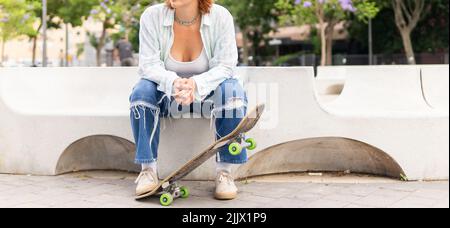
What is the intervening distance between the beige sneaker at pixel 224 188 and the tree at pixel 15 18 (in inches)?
799

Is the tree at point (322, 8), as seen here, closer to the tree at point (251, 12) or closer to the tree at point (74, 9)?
the tree at point (251, 12)

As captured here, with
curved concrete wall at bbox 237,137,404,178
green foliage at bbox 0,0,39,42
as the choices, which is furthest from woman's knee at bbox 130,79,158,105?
green foliage at bbox 0,0,39,42

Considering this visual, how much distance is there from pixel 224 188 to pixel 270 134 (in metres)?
0.75

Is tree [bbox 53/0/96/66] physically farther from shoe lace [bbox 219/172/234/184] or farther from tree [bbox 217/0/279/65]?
shoe lace [bbox 219/172/234/184]

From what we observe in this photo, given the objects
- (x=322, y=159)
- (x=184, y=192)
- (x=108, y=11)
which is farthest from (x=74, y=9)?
(x=184, y=192)

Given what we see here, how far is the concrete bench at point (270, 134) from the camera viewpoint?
4.12 m

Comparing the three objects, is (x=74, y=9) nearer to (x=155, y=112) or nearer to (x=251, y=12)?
(x=251, y=12)

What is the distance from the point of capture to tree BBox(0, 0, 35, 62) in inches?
877

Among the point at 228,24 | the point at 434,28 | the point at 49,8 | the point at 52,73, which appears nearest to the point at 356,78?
the point at 228,24

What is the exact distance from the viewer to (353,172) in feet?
14.8

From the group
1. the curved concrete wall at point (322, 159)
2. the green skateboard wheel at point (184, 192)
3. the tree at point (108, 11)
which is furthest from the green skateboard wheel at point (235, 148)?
the tree at point (108, 11)

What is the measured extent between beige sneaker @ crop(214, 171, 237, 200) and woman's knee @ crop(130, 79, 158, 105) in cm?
69

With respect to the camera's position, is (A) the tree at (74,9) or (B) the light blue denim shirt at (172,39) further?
(A) the tree at (74,9)

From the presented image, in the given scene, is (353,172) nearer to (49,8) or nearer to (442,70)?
(442,70)
